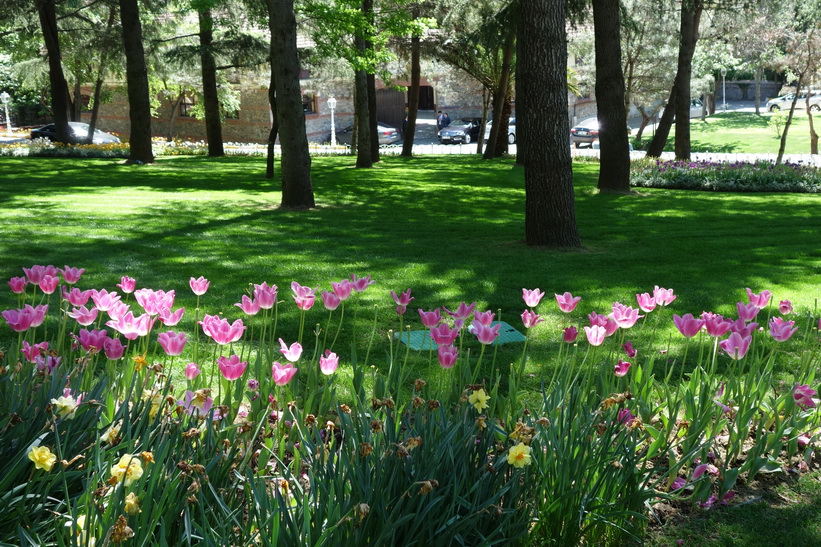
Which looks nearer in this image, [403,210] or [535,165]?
[535,165]

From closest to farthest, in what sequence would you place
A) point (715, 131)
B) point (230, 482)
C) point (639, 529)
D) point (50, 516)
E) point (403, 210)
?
point (50, 516)
point (230, 482)
point (639, 529)
point (403, 210)
point (715, 131)

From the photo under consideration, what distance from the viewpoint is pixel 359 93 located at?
1964cm

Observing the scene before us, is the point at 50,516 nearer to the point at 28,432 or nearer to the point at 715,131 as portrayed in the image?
the point at 28,432

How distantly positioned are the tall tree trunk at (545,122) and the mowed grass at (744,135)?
28498 millimetres

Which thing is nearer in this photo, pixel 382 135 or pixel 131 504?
pixel 131 504

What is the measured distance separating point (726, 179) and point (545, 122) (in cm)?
1123

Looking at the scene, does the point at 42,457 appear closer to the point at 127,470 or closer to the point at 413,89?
the point at 127,470

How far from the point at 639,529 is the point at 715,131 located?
47.4 meters

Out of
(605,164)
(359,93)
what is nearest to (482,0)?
(359,93)

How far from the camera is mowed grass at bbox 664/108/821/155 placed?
38844 millimetres

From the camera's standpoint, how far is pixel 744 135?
144ft

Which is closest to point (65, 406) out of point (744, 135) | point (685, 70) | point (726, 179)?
point (726, 179)

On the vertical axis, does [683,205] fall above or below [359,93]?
below

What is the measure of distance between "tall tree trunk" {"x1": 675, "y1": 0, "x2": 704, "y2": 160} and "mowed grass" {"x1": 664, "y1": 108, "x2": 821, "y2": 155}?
1508 centimetres
